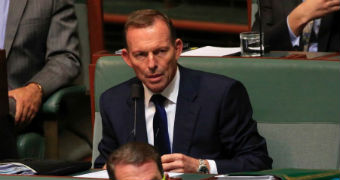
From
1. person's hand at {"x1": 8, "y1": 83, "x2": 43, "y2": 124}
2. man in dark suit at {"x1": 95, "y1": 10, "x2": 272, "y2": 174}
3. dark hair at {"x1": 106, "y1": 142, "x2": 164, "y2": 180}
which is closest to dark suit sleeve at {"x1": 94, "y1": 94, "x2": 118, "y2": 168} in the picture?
man in dark suit at {"x1": 95, "y1": 10, "x2": 272, "y2": 174}

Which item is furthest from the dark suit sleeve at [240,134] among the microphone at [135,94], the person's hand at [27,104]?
the person's hand at [27,104]

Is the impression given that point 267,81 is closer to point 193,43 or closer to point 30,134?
point 30,134

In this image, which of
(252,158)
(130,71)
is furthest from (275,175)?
(130,71)

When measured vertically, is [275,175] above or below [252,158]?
above

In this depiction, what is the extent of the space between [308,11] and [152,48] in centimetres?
75

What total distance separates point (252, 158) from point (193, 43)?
366 cm

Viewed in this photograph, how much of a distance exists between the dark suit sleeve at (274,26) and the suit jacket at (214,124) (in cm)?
56

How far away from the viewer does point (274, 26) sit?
2.46 meters

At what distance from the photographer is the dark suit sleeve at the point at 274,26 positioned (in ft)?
7.98

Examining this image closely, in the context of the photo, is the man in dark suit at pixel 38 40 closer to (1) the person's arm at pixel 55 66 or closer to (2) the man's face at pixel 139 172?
(1) the person's arm at pixel 55 66

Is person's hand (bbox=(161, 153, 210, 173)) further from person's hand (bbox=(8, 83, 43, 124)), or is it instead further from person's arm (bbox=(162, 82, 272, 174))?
person's hand (bbox=(8, 83, 43, 124))

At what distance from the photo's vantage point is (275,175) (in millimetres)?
1280

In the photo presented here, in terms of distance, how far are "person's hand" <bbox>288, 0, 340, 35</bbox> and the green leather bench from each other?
43 cm

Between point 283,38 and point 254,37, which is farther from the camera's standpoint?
point 283,38
